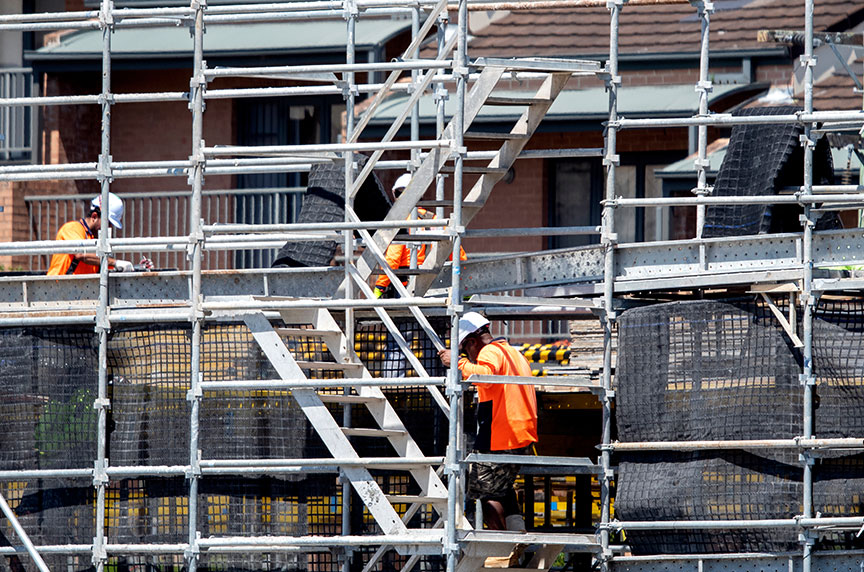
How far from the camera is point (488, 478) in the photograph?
10.9m

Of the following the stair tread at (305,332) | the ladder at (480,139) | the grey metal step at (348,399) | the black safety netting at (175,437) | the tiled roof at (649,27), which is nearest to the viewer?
the ladder at (480,139)

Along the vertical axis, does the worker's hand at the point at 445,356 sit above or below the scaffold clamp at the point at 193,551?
above

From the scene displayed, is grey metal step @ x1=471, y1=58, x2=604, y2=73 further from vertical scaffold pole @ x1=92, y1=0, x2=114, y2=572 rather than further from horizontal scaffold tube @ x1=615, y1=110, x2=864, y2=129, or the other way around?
vertical scaffold pole @ x1=92, y1=0, x2=114, y2=572

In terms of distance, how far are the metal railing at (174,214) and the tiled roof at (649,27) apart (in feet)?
12.5

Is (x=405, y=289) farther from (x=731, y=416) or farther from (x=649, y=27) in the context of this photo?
(x=649, y=27)

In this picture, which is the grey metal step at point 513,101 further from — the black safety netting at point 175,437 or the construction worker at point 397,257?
the black safety netting at point 175,437

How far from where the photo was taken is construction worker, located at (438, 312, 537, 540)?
10953mm

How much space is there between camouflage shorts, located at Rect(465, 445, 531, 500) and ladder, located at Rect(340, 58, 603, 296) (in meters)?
1.57

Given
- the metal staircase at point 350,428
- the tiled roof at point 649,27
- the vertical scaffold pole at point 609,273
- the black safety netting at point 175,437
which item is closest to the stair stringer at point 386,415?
the metal staircase at point 350,428

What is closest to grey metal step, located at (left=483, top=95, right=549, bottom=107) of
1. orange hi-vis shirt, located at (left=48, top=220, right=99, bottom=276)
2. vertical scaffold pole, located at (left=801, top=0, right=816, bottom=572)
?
vertical scaffold pole, located at (left=801, top=0, right=816, bottom=572)

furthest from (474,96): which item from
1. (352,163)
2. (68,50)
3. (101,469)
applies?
(68,50)

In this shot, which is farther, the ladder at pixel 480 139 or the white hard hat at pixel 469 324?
the white hard hat at pixel 469 324

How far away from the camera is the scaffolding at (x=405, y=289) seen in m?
10.6

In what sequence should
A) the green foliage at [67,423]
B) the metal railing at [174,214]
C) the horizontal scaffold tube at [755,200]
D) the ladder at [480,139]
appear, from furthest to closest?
1. the metal railing at [174,214]
2. the green foliage at [67,423]
3. the ladder at [480,139]
4. the horizontal scaffold tube at [755,200]
